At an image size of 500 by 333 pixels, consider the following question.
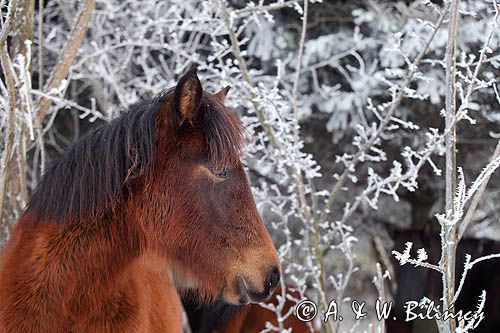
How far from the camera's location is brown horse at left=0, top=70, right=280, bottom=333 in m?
2.54

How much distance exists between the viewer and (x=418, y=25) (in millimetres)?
5512

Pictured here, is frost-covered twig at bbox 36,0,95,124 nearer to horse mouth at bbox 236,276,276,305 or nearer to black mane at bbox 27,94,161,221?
black mane at bbox 27,94,161,221

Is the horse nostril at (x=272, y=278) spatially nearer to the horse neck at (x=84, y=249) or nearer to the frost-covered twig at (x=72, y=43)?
the horse neck at (x=84, y=249)

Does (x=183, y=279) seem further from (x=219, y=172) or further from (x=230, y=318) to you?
(x=230, y=318)

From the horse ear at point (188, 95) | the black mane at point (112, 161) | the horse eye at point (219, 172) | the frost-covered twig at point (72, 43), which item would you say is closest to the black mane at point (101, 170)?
the black mane at point (112, 161)

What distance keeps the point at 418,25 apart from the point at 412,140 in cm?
109

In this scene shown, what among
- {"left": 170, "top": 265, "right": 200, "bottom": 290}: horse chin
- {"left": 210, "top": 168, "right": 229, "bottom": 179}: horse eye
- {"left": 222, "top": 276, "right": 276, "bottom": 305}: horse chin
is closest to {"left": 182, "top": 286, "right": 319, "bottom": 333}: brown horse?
{"left": 170, "top": 265, "right": 200, "bottom": 290}: horse chin

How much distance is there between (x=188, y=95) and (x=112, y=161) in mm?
404

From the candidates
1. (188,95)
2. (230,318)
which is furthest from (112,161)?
(230,318)

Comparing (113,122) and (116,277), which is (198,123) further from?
(116,277)

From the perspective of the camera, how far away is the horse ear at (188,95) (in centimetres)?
247

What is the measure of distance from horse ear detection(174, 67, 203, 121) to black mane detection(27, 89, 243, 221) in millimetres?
53

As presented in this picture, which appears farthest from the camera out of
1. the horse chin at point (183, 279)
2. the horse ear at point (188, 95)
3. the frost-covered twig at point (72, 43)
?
the frost-covered twig at point (72, 43)

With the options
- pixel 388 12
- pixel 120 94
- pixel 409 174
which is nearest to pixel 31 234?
pixel 409 174
